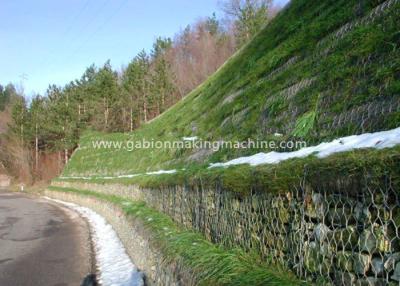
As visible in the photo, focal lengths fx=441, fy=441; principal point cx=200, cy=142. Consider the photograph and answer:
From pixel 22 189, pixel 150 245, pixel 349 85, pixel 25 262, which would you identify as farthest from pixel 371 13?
pixel 22 189

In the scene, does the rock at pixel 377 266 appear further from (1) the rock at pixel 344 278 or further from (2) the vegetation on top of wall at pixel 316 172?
(2) the vegetation on top of wall at pixel 316 172

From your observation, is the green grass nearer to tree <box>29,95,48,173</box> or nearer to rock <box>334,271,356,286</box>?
rock <box>334,271,356,286</box>

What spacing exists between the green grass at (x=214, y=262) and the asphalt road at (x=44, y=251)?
3.42 meters

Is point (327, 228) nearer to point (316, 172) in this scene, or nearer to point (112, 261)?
point (316, 172)

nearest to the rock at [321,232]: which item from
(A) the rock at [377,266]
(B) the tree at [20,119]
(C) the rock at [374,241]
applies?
(C) the rock at [374,241]

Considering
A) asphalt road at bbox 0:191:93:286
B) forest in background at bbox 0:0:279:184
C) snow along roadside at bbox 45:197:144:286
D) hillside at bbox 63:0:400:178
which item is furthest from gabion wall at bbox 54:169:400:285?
forest in background at bbox 0:0:279:184

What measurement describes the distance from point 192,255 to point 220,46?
61.4 meters

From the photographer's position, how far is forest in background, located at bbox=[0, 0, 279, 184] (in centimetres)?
5253

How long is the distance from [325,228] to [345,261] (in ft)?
1.17

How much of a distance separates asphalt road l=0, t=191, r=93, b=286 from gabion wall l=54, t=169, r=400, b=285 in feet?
18.3

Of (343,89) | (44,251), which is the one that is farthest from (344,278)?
(44,251)

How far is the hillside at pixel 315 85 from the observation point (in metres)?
6.75

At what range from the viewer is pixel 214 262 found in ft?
16.7

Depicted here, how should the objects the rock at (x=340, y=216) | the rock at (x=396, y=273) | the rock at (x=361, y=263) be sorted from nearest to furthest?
the rock at (x=396, y=273), the rock at (x=361, y=263), the rock at (x=340, y=216)
